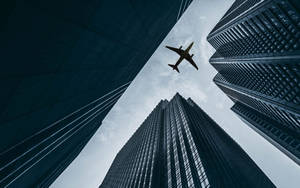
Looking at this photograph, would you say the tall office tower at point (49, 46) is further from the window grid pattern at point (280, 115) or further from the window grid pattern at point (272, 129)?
the window grid pattern at point (272, 129)

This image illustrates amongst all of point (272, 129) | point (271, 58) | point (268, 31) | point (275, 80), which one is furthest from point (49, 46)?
point (272, 129)

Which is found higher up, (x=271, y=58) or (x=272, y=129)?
(x=271, y=58)

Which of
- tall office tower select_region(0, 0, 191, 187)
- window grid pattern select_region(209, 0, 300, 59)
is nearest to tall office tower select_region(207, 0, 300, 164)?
window grid pattern select_region(209, 0, 300, 59)

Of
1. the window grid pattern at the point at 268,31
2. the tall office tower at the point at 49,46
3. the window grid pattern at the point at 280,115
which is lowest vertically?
the tall office tower at the point at 49,46

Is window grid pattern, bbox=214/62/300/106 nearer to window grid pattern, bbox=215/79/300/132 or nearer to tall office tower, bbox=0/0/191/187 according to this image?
window grid pattern, bbox=215/79/300/132

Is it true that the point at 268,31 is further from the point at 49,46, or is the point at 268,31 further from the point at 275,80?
the point at 49,46

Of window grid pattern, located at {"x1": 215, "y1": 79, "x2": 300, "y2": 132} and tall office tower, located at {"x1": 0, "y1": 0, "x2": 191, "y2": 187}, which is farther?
window grid pattern, located at {"x1": 215, "y1": 79, "x2": 300, "y2": 132}

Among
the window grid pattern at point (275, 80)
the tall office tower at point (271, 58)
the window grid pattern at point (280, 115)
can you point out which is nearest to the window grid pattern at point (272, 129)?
the tall office tower at point (271, 58)

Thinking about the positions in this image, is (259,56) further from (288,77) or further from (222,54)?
(222,54)

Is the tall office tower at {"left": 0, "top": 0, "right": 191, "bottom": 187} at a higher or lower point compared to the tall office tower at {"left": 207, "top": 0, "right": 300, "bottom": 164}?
lower

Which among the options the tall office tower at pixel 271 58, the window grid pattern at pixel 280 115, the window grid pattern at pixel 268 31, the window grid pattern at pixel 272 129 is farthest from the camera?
the window grid pattern at pixel 272 129
